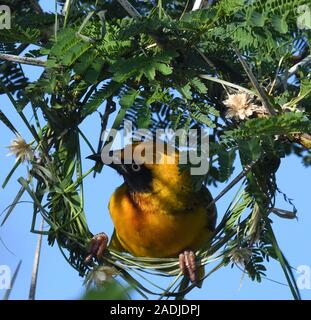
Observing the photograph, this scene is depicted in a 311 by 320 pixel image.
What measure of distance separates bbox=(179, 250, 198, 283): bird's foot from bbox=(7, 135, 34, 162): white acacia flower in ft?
2.75

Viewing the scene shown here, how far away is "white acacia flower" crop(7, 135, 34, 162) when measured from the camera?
3.13 metres

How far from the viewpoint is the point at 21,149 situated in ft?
10.4

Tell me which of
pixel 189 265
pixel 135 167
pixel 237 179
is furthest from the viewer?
pixel 135 167

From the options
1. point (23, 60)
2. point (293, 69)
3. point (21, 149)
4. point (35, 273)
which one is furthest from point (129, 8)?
point (35, 273)

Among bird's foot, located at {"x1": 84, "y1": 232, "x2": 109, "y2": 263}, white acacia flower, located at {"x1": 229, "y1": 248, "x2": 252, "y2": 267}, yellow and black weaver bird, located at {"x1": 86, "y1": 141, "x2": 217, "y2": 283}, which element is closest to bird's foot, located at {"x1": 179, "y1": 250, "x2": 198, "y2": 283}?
yellow and black weaver bird, located at {"x1": 86, "y1": 141, "x2": 217, "y2": 283}

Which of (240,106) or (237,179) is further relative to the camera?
(237,179)

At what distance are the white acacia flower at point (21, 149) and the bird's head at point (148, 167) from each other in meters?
0.50

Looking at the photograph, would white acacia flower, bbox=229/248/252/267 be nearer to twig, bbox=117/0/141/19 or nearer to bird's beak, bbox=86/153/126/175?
bird's beak, bbox=86/153/126/175

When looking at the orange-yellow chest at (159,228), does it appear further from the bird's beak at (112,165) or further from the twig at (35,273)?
the twig at (35,273)

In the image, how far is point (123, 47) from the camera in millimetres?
2844

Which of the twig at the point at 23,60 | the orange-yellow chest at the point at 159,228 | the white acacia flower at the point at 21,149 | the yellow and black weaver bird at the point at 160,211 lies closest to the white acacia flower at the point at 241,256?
the yellow and black weaver bird at the point at 160,211

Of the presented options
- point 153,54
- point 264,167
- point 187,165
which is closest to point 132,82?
point 153,54

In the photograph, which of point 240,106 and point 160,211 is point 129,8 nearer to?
point 240,106

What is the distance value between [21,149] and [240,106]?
1.01 metres
